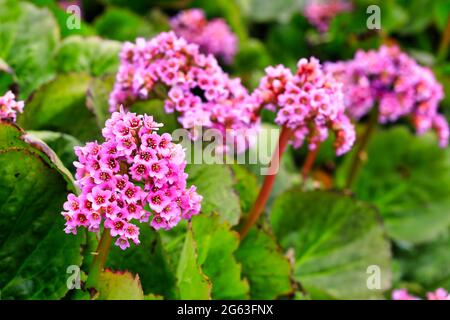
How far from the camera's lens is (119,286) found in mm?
1302

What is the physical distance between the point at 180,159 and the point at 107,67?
1014 mm

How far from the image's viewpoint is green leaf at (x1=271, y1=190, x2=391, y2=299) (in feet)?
6.47

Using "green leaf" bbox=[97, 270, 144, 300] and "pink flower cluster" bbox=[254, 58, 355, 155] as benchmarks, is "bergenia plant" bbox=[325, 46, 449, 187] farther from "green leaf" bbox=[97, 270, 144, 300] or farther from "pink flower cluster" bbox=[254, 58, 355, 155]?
"green leaf" bbox=[97, 270, 144, 300]

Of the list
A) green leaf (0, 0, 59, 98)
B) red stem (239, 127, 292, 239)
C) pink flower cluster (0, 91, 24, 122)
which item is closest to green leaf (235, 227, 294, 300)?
red stem (239, 127, 292, 239)

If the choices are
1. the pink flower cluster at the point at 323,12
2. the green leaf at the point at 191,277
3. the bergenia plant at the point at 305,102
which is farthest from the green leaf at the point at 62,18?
the pink flower cluster at the point at 323,12

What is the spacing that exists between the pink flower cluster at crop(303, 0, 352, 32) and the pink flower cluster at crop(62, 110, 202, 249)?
7.33ft

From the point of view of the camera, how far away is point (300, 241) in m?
2.03

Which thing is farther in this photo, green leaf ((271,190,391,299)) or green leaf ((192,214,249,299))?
green leaf ((271,190,391,299))

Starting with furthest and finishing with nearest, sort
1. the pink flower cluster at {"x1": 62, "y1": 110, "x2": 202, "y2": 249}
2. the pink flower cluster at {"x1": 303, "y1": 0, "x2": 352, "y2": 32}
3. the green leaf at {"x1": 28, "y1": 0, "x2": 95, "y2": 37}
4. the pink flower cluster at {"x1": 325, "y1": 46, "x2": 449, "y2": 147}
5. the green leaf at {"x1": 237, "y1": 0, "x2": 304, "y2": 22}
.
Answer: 1. the green leaf at {"x1": 237, "y1": 0, "x2": 304, "y2": 22}
2. the pink flower cluster at {"x1": 303, "y1": 0, "x2": 352, "y2": 32}
3. the green leaf at {"x1": 28, "y1": 0, "x2": 95, "y2": 37}
4. the pink flower cluster at {"x1": 325, "y1": 46, "x2": 449, "y2": 147}
5. the pink flower cluster at {"x1": 62, "y1": 110, "x2": 202, "y2": 249}

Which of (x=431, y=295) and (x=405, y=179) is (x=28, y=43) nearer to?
(x=431, y=295)

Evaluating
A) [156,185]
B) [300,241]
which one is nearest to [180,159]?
[156,185]

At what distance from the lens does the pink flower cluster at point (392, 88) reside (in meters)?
2.18
